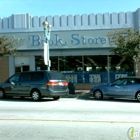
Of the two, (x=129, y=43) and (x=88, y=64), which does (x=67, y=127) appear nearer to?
(x=129, y=43)

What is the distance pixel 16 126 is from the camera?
6969 mm

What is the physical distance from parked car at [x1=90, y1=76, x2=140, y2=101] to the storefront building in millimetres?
6240

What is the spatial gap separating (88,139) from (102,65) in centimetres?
1510

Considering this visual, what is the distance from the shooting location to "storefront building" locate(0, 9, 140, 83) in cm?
2020

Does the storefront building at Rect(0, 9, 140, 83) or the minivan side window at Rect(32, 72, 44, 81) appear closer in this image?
the minivan side window at Rect(32, 72, 44, 81)

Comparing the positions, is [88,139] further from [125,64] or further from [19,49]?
[19,49]

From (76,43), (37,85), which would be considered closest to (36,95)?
(37,85)

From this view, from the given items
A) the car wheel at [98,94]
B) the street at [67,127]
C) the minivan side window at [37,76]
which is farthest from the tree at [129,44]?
the street at [67,127]

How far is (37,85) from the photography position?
13.6 m

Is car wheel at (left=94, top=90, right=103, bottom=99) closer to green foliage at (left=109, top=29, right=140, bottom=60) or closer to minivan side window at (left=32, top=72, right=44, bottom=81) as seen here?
green foliage at (left=109, top=29, right=140, bottom=60)

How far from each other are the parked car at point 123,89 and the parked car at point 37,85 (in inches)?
89.9

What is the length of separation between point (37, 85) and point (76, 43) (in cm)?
803

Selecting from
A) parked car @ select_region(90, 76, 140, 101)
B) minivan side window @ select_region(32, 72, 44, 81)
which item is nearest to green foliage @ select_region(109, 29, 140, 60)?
parked car @ select_region(90, 76, 140, 101)

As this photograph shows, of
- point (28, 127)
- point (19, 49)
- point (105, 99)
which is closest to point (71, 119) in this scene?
point (28, 127)
